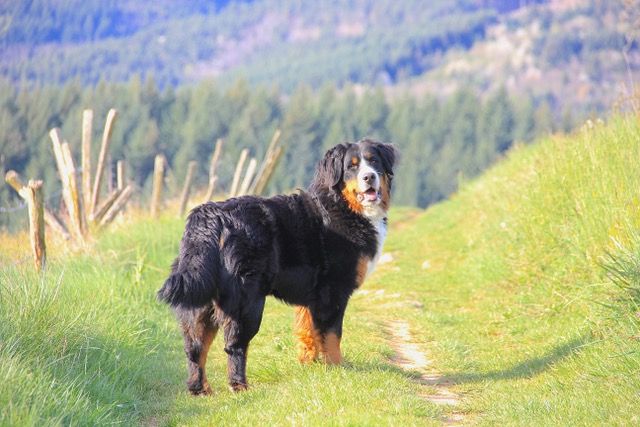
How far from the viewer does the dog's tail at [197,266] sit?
22.6 ft

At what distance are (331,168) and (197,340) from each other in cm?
216

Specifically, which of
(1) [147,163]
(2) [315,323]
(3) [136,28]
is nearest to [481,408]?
(2) [315,323]

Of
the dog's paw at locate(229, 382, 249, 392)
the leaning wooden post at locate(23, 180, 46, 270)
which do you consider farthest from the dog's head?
the leaning wooden post at locate(23, 180, 46, 270)

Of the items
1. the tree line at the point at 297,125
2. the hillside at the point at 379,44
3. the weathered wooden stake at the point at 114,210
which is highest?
the weathered wooden stake at the point at 114,210

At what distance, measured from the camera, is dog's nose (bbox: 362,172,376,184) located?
26.5 feet

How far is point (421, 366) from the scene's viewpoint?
9.11 metres

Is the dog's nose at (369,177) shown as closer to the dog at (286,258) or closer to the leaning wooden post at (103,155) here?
the dog at (286,258)

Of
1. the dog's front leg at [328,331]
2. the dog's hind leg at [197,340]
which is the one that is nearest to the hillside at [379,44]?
the dog's front leg at [328,331]

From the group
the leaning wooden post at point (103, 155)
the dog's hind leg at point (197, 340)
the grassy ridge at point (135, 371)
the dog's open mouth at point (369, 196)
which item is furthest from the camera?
the leaning wooden post at point (103, 155)

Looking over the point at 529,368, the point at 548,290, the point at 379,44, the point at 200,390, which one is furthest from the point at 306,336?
the point at 379,44

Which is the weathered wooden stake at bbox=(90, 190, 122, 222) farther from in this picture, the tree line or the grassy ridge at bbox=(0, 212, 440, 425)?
the tree line

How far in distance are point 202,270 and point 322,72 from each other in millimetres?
144172

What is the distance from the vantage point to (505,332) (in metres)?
10.8

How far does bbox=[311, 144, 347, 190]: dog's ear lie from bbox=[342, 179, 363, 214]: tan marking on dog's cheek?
0.11 metres
